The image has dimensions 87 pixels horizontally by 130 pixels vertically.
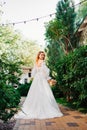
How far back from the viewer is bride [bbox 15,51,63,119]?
9.53m

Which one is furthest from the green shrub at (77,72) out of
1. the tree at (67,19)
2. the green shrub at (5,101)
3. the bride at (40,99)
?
the tree at (67,19)

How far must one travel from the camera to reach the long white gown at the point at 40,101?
31.1 feet

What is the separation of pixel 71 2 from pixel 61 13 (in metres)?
1.57

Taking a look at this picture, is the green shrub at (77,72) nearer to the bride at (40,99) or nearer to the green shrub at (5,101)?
the bride at (40,99)

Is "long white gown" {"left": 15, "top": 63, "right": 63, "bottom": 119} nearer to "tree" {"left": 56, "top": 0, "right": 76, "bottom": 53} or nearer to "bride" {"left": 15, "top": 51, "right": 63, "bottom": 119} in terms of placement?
"bride" {"left": 15, "top": 51, "right": 63, "bottom": 119}

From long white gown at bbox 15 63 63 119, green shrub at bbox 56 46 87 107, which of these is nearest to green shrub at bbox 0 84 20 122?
long white gown at bbox 15 63 63 119

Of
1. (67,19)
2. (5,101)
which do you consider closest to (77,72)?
(5,101)

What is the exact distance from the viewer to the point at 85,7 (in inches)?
1457

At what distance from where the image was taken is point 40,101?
32.9 ft

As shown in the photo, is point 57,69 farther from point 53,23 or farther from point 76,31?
point 76,31

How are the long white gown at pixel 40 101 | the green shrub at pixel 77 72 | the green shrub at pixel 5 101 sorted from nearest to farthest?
1. the green shrub at pixel 5 101
2. the long white gown at pixel 40 101
3. the green shrub at pixel 77 72

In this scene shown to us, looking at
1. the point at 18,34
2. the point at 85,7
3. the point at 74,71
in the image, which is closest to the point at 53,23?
the point at 74,71

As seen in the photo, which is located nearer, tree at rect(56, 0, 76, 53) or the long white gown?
the long white gown

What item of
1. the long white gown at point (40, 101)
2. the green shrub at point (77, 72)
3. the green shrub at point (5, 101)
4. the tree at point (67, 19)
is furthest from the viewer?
the tree at point (67, 19)
